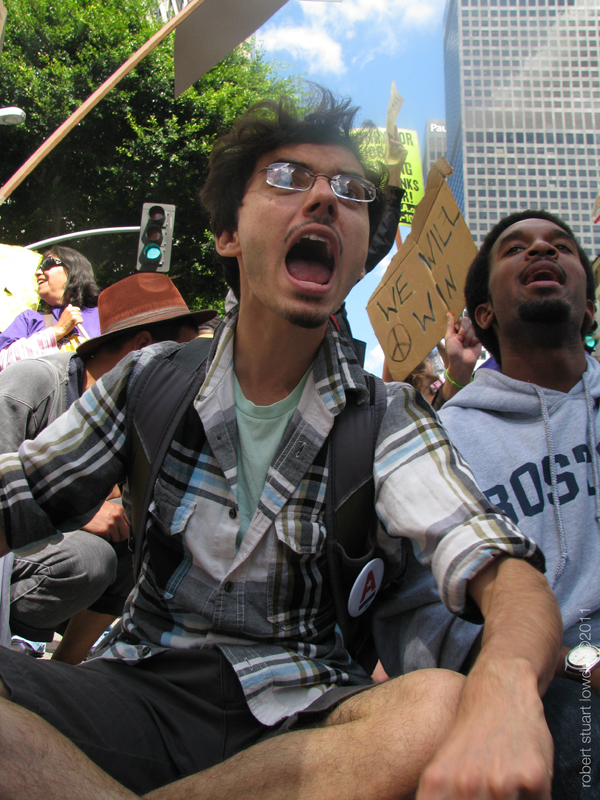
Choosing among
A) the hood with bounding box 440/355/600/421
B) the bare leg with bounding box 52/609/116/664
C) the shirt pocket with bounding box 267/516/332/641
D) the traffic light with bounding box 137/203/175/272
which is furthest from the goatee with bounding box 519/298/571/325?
the traffic light with bounding box 137/203/175/272

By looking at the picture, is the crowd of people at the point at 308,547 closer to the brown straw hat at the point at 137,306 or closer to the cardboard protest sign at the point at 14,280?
the brown straw hat at the point at 137,306

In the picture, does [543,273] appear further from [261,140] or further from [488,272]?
[261,140]

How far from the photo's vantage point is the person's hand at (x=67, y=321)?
424 cm

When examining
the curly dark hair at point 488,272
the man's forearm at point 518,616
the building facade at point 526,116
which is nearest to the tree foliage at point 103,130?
the curly dark hair at point 488,272

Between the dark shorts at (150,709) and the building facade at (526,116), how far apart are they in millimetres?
51368

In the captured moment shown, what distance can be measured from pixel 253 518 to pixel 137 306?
219cm

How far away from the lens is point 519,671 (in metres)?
0.90

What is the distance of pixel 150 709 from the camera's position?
131cm

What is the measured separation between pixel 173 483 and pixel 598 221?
454cm

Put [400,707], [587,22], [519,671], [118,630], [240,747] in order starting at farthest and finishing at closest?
[587,22], [118,630], [240,747], [400,707], [519,671]

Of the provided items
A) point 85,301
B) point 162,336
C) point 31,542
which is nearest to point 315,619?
point 31,542

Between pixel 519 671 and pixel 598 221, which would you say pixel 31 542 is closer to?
pixel 519 671

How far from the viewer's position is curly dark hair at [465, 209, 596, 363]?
259cm

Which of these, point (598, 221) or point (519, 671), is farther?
point (598, 221)
